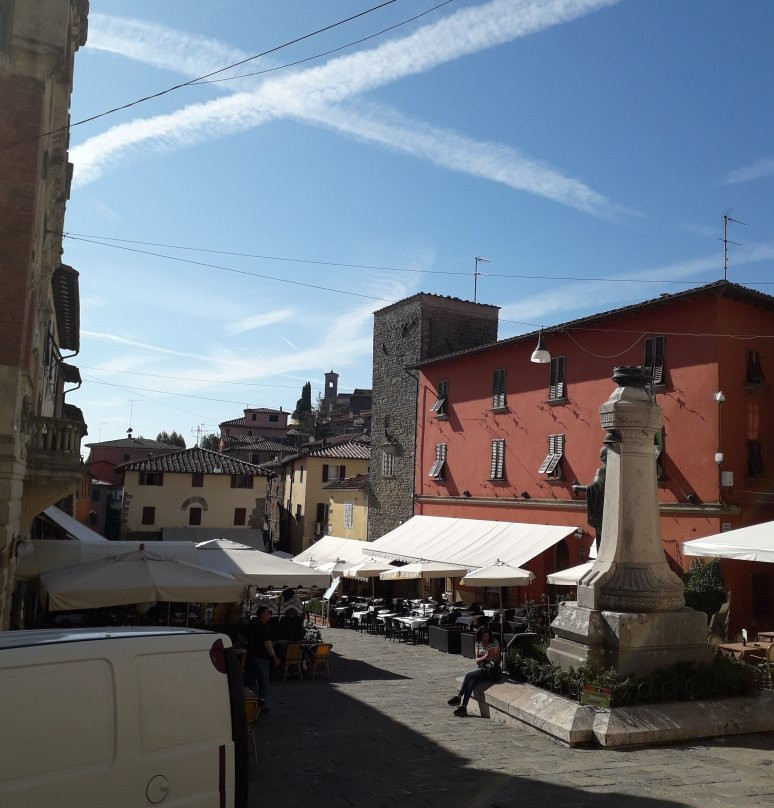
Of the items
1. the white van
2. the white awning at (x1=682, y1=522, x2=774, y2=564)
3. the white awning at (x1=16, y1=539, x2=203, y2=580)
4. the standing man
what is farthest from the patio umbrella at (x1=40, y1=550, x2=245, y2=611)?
the white awning at (x1=682, y1=522, x2=774, y2=564)

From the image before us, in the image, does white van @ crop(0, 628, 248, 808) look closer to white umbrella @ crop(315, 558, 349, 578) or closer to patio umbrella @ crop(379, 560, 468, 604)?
patio umbrella @ crop(379, 560, 468, 604)

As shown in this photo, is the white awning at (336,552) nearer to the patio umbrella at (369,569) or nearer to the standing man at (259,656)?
the patio umbrella at (369,569)

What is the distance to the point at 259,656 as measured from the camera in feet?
36.0

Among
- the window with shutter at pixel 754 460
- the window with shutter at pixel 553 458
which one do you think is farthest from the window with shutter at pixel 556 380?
the window with shutter at pixel 754 460

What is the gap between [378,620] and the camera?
2231 cm

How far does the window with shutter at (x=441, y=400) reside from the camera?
3092cm

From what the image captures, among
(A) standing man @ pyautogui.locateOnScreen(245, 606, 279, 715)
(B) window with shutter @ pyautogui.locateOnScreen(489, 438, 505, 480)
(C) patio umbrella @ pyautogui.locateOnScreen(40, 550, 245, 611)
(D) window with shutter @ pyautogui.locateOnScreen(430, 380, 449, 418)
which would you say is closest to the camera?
(A) standing man @ pyautogui.locateOnScreen(245, 606, 279, 715)

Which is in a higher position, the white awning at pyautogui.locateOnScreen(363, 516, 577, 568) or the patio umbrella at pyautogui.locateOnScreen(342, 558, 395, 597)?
the white awning at pyautogui.locateOnScreen(363, 516, 577, 568)

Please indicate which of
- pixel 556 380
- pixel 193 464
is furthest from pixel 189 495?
pixel 556 380

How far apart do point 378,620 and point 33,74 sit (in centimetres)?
1692

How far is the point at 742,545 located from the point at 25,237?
12.5m

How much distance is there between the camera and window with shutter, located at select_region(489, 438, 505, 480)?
27.1 m

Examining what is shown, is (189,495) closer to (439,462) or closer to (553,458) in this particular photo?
(439,462)

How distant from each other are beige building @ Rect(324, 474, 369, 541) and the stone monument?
27817mm
